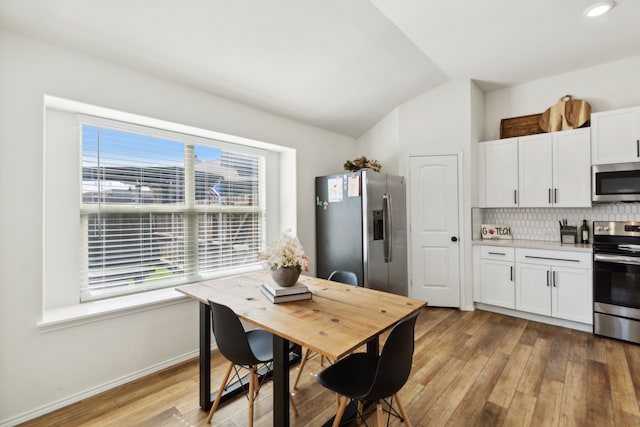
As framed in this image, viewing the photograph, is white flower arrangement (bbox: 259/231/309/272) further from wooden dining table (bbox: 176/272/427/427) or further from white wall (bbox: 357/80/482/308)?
white wall (bbox: 357/80/482/308)

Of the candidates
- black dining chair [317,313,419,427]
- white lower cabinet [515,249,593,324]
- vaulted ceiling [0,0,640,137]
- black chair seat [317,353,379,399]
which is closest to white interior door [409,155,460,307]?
white lower cabinet [515,249,593,324]

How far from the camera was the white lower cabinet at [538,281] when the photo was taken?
3.11 meters

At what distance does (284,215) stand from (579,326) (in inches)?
136

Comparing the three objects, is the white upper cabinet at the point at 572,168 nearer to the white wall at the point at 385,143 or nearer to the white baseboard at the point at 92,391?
the white wall at the point at 385,143

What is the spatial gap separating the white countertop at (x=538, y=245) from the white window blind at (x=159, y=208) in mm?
2915

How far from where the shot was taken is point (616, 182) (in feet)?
10.1

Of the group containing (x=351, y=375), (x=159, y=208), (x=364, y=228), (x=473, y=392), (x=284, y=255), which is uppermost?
(x=159, y=208)

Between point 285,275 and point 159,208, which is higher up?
point 159,208

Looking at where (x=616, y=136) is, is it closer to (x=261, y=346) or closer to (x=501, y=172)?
(x=501, y=172)

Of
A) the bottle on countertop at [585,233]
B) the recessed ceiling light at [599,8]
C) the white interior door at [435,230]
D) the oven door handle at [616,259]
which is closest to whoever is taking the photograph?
the recessed ceiling light at [599,8]

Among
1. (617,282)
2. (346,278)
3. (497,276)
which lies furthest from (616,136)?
(346,278)

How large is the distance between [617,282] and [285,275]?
3.23 meters

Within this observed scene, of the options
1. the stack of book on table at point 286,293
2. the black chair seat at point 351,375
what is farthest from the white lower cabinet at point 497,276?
the stack of book on table at point 286,293

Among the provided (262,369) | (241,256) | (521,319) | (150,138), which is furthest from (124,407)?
(521,319)
